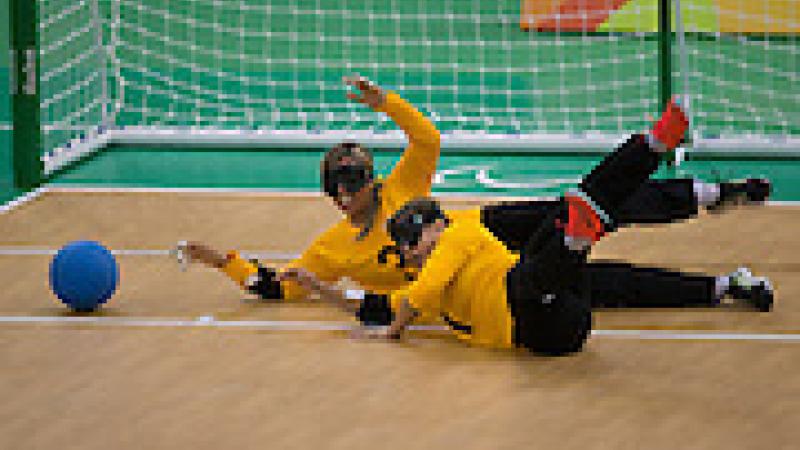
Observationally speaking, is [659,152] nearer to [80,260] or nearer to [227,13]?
[80,260]

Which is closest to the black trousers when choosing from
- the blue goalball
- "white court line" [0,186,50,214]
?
the blue goalball

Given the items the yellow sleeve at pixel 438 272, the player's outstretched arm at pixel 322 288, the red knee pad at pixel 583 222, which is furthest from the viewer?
the player's outstretched arm at pixel 322 288

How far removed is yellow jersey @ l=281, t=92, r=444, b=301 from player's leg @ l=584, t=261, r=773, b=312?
2.70 feet

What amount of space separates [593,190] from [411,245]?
2.74ft

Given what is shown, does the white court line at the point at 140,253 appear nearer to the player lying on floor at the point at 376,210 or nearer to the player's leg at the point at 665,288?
the player lying on floor at the point at 376,210

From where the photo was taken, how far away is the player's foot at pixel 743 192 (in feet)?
19.1

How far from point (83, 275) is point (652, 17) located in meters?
8.03

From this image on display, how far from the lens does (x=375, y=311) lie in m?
5.99

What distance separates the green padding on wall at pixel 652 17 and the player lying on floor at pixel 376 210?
6670 millimetres

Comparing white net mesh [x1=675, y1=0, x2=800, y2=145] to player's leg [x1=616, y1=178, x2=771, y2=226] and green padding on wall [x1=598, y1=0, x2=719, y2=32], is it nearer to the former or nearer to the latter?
green padding on wall [x1=598, y1=0, x2=719, y2=32]

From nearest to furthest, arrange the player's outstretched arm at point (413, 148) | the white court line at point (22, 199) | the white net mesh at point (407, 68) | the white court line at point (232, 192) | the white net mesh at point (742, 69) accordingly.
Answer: the player's outstretched arm at point (413, 148)
the white court line at point (22, 199)
the white court line at point (232, 192)
the white net mesh at point (407, 68)
the white net mesh at point (742, 69)

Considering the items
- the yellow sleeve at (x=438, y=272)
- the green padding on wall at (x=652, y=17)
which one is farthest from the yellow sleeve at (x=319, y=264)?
the green padding on wall at (x=652, y=17)

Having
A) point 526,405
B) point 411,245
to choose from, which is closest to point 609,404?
point 526,405

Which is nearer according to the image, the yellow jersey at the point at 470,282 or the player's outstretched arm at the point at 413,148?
the yellow jersey at the point at 470,282
